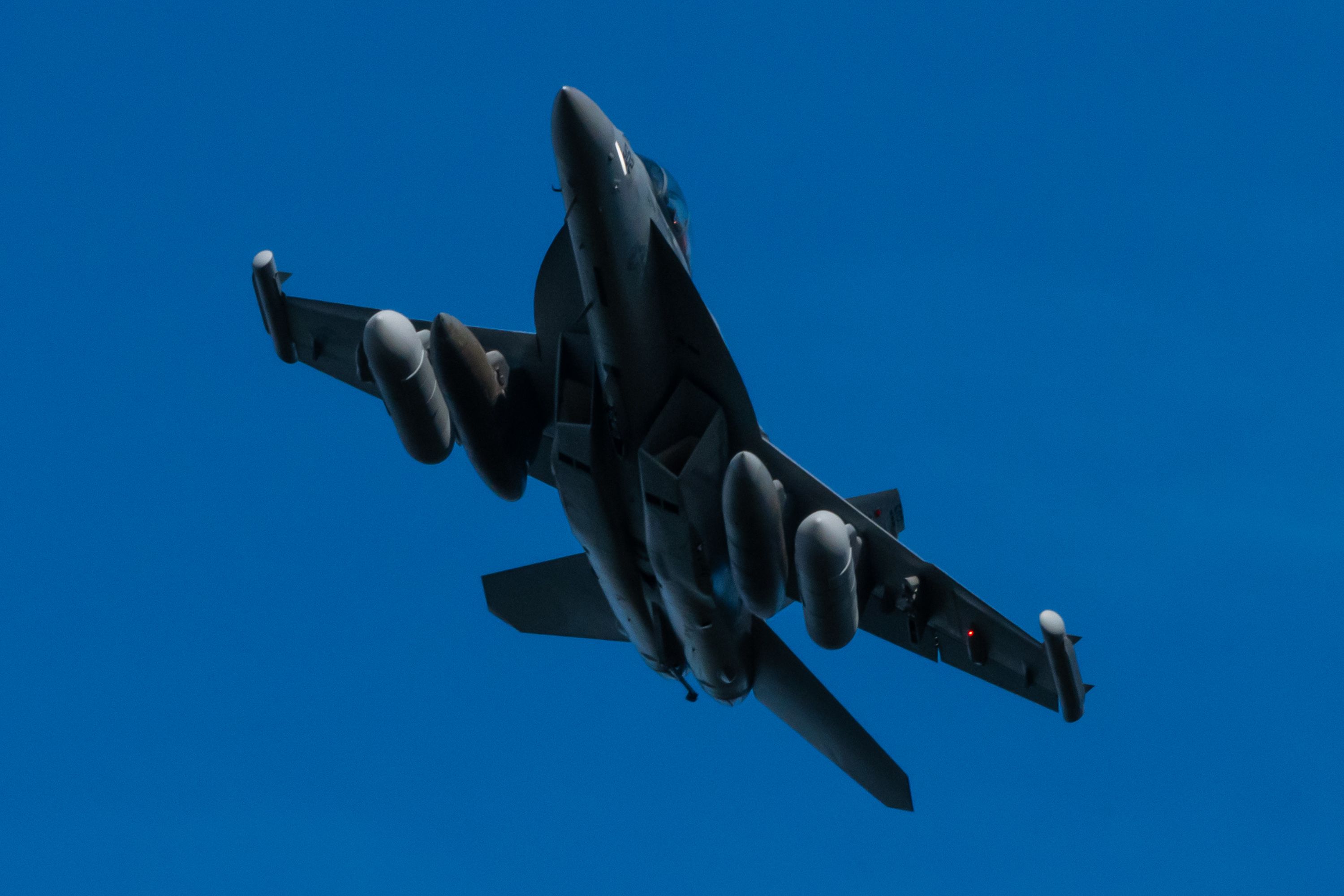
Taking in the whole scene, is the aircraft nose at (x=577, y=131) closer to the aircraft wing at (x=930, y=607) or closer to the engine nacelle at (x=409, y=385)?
the engine nacelle at (x=409, y=385)

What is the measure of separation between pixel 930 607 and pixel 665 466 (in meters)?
3.79

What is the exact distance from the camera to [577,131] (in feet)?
50.6

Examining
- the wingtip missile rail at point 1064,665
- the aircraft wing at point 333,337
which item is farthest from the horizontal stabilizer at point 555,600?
the wingtip missile rail at point 1064,665

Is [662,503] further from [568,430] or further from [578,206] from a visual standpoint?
[578,206]

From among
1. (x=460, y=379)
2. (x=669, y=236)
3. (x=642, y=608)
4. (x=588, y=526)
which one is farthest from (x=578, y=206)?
(x=642, y=608)

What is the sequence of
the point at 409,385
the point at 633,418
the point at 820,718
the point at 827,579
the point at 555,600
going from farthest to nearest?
the point at 555,600 < the point at 820,718 < the point at 633,418 < the point at 409,385 < the point at 827,579

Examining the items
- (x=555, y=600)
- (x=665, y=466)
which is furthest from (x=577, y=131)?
(x=555, y=600)

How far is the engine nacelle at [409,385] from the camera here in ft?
52.5

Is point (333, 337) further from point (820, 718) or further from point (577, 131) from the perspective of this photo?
point (820, 718)

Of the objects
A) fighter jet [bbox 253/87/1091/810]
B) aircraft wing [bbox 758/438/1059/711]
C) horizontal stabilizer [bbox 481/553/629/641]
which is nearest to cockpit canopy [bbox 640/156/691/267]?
fighter jet [bbox 253/87/1091/810]

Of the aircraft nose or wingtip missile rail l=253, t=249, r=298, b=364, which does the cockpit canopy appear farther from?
wingtip missile rail l=253, t=249, r=298, b=364

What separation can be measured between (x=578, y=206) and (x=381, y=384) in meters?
2.75

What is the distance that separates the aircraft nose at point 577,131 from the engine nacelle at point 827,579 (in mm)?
4178

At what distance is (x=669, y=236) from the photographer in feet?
55.1
